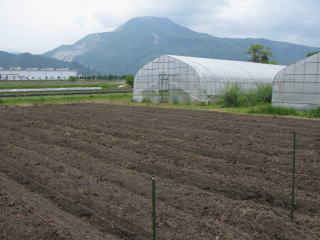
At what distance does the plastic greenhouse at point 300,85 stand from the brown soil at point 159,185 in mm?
7645

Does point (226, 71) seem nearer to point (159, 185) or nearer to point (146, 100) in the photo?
point (146, 100)

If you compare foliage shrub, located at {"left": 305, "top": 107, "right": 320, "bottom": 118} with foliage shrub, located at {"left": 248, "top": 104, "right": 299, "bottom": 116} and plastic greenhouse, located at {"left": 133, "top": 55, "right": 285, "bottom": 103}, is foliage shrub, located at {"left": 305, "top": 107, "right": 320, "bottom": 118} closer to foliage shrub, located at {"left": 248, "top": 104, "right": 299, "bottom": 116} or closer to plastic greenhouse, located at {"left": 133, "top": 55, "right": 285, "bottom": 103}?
foliage shrub, located at {"left": 248, "top": 104, "right": 299, "bottom": 116}

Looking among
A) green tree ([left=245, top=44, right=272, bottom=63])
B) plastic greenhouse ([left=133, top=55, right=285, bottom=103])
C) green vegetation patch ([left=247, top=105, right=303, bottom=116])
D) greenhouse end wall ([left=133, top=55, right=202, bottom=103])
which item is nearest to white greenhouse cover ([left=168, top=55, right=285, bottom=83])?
plastic greenhouse ([left=133, top=55, right=285, bottom=103])

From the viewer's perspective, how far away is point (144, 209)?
5.40 metres

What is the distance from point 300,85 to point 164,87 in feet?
34.0

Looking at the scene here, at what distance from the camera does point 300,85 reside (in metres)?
19.8

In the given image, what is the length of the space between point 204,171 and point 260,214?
7.81ft

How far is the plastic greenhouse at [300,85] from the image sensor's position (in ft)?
62.9

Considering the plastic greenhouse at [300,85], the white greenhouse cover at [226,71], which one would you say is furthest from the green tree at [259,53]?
the plastic greenhouse at [300,85]

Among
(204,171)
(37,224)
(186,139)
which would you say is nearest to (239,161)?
(204,171)

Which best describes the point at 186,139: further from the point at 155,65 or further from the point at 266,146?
the point at 155,65

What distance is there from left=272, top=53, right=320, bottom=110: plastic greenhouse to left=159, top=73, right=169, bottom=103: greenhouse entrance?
8.51m

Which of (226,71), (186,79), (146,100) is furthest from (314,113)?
(146,100)

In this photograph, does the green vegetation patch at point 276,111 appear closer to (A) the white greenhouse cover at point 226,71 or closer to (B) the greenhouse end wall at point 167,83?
(B) the greenhouse end wall at point 167,83
